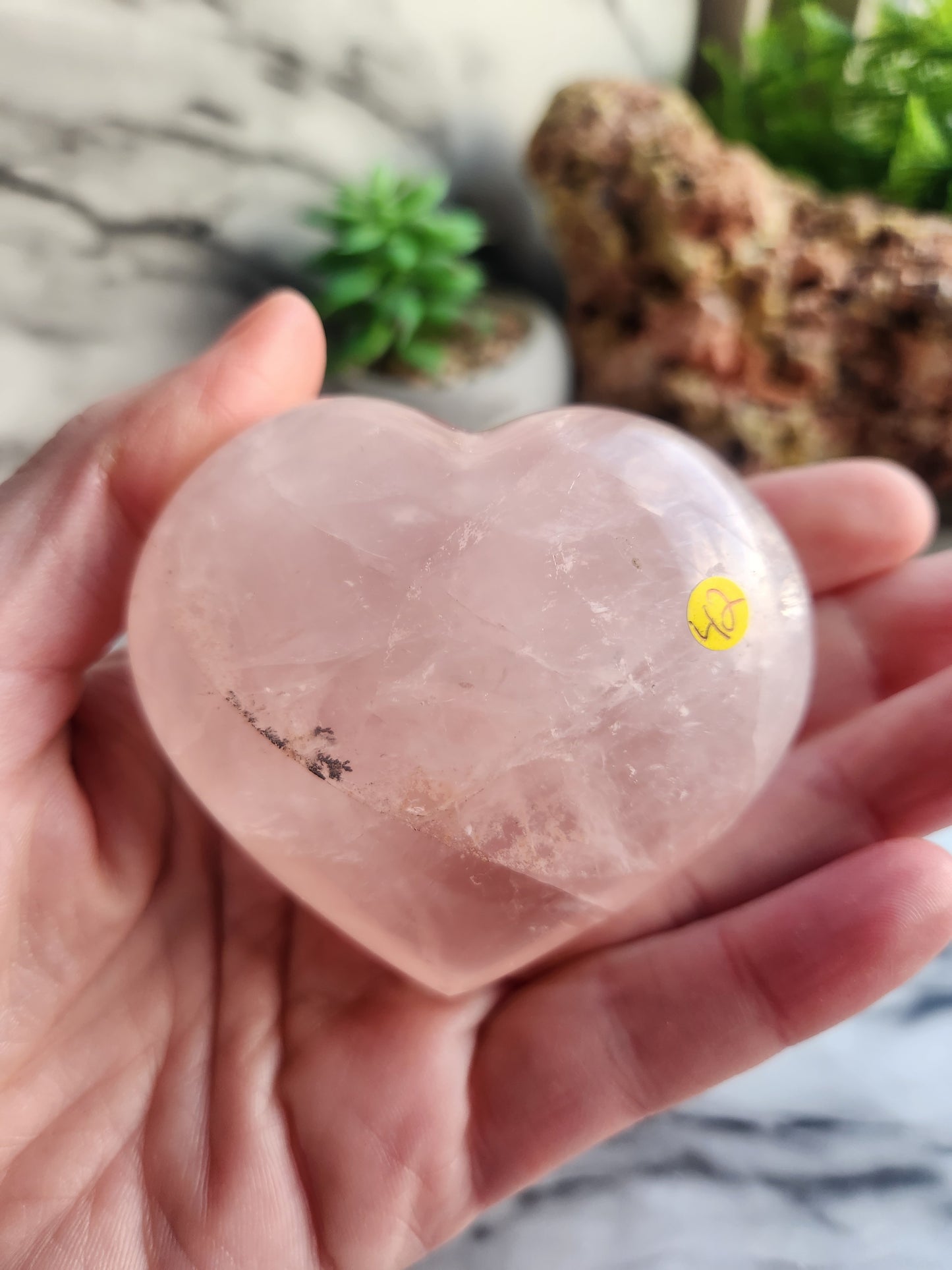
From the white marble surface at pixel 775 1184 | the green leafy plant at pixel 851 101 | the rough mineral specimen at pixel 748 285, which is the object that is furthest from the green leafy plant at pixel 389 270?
the white marble surface at pixel 775 1184

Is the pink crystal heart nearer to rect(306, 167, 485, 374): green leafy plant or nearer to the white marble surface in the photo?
the white marble surface

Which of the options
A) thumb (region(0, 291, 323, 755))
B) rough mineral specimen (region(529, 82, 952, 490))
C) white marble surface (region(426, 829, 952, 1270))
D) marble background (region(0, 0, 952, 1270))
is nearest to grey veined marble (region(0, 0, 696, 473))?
marble background (region(0, 0, 952, 1270))

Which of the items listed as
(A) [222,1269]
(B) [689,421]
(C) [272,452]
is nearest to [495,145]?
(B) [689,421]

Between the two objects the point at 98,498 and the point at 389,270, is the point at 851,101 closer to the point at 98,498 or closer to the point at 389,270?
the point at 389,270

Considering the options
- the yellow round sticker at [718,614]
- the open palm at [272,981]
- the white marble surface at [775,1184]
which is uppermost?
the yellow round sticker at [718,614]

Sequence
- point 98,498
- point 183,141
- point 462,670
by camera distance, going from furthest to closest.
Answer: point 183,141
point 98,498
point 462,670

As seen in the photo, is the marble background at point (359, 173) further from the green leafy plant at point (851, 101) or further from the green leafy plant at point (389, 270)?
the green leafy plant at point (851, 101)

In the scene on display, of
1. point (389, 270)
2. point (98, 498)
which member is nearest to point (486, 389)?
point (389, 270)
